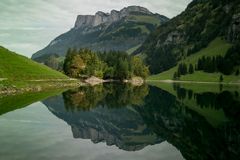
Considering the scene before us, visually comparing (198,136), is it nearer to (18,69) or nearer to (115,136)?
(115,136)

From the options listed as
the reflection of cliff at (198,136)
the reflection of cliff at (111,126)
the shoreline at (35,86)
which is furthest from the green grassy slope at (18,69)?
the reflection of cliff at (198,136)

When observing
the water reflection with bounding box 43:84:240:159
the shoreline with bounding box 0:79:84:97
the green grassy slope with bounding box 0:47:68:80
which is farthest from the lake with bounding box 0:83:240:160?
the green grassy slope with bounding box 0:47:68:80

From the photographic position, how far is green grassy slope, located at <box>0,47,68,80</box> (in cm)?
12636

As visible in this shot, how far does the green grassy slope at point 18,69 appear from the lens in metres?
126

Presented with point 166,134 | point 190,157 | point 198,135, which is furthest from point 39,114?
point 190,157

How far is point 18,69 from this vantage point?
5384 inches

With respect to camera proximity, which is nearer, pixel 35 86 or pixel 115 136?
pixel 115 136

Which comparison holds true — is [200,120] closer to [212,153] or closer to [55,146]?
[212,153]

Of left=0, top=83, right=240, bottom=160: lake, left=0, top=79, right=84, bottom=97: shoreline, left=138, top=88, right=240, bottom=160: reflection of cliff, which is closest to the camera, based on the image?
left=0, top=83, right=240, bottom=160: lake

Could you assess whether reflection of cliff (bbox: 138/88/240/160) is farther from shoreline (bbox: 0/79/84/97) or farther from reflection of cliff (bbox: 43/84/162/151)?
shoreline (bbox: 0/79/84/97)

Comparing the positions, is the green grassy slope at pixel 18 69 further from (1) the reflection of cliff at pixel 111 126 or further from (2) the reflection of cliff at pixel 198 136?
(2) the reflection of cliff at pixel 198 136

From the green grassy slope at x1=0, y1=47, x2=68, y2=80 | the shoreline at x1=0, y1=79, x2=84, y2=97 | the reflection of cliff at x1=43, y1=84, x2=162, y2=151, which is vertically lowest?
the reflection of cliff at x1=43, y1=84, x2=162, y2=151

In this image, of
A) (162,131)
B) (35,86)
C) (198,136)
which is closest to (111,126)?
(162,131)

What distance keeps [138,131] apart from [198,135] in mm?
8362
